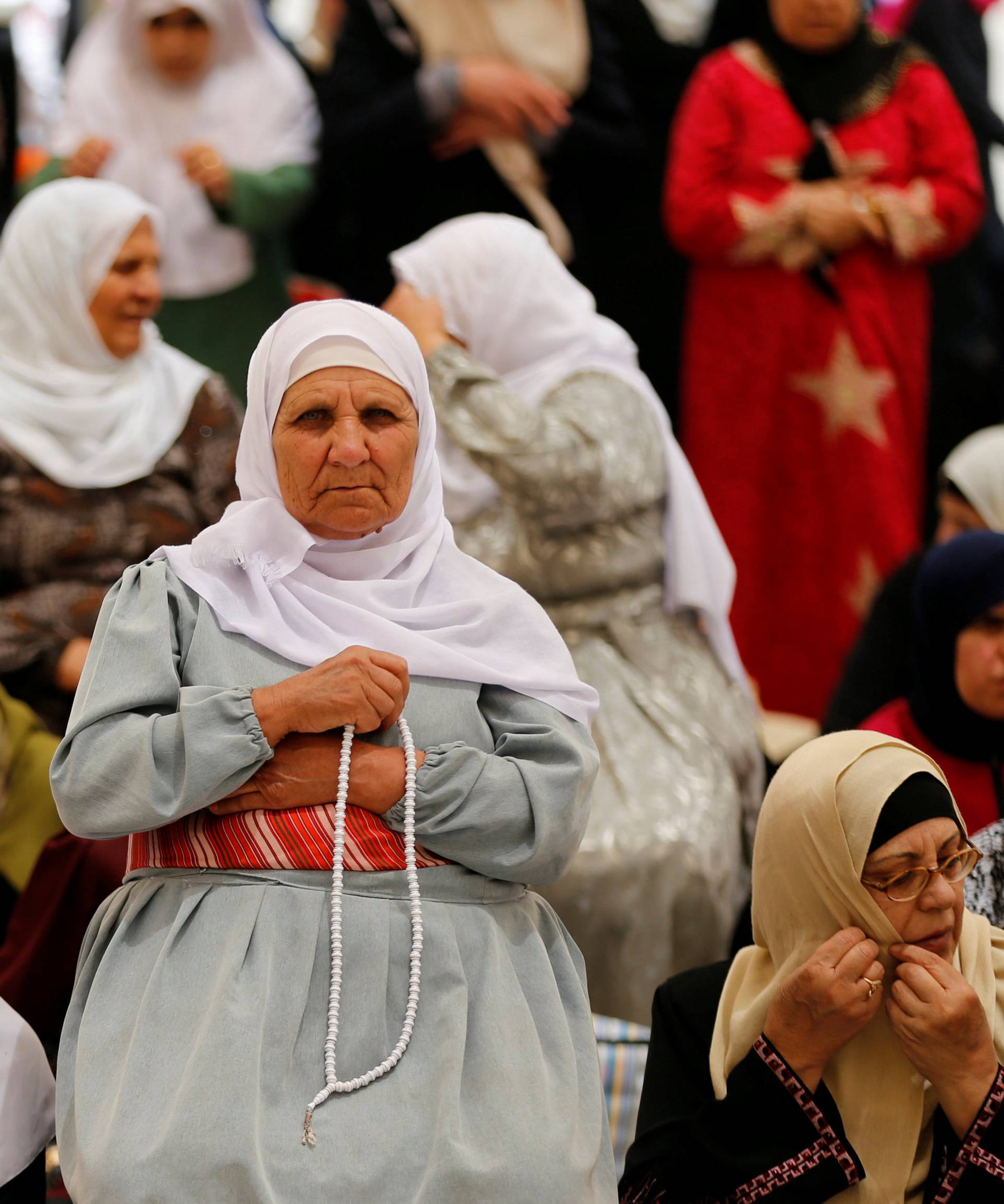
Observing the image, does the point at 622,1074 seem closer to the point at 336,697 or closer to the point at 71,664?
the point at 336,697

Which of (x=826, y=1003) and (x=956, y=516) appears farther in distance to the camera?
(x=956, y=516)

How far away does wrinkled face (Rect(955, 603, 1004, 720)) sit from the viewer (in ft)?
10.8

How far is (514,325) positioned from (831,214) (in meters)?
1.31

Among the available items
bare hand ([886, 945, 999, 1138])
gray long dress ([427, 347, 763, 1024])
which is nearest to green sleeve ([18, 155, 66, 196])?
gray long dress ([427, 347, 763, 1024])

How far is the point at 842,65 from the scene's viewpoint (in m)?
5.01

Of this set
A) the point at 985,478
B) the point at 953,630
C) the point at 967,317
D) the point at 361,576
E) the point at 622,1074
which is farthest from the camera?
the point at 967,317

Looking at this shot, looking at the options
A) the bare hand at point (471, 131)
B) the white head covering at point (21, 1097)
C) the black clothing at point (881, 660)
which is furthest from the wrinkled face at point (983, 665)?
the bare hand at point (471, 131)

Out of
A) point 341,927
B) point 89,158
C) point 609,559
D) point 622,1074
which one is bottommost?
point 622,1074

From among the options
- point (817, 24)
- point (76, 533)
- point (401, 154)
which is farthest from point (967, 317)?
point (76, 533)

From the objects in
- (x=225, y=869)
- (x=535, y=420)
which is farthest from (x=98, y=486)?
(x=225, y=869)

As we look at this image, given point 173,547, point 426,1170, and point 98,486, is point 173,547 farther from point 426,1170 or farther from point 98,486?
point 98,486

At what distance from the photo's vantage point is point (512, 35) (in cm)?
528

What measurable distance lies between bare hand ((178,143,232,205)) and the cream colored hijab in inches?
113

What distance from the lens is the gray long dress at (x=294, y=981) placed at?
223cm
